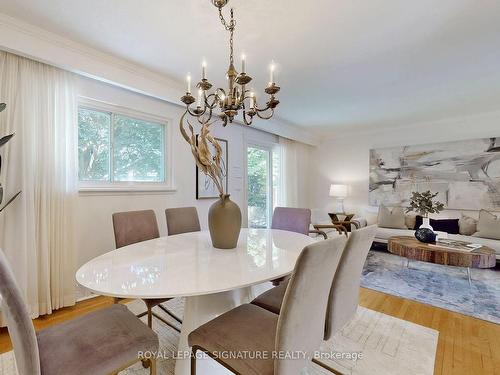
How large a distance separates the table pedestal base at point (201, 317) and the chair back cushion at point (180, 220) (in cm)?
107

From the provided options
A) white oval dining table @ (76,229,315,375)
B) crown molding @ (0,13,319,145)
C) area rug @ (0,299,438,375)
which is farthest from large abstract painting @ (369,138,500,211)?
crown molding @ (0,13,319,145)

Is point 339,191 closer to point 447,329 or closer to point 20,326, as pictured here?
point 447,329

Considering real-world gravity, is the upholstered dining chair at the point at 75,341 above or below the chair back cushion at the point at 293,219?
below

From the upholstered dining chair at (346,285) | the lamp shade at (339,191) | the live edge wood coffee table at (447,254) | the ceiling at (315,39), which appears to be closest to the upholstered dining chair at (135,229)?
the upholstered dining chair at (346,285)

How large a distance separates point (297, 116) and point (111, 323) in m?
3.93

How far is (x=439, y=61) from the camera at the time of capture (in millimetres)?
2406

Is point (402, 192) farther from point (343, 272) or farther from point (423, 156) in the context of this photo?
point (343, 272)

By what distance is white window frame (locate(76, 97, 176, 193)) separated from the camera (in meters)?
2.45

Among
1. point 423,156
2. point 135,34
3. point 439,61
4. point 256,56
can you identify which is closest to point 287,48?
point 256,56

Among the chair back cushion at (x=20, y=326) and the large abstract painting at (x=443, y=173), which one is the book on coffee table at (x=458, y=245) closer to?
the large abstract painting at (x=443, y=173)

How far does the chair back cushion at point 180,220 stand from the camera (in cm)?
239

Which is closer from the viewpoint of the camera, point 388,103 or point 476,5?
point 476,5

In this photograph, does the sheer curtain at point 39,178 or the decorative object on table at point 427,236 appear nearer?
the sheer curtain at point 39,178

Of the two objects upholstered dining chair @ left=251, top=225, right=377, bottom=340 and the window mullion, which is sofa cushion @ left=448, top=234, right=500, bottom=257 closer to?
upholstered dining chair @ left=251, top=225, right=377, bottom=340
